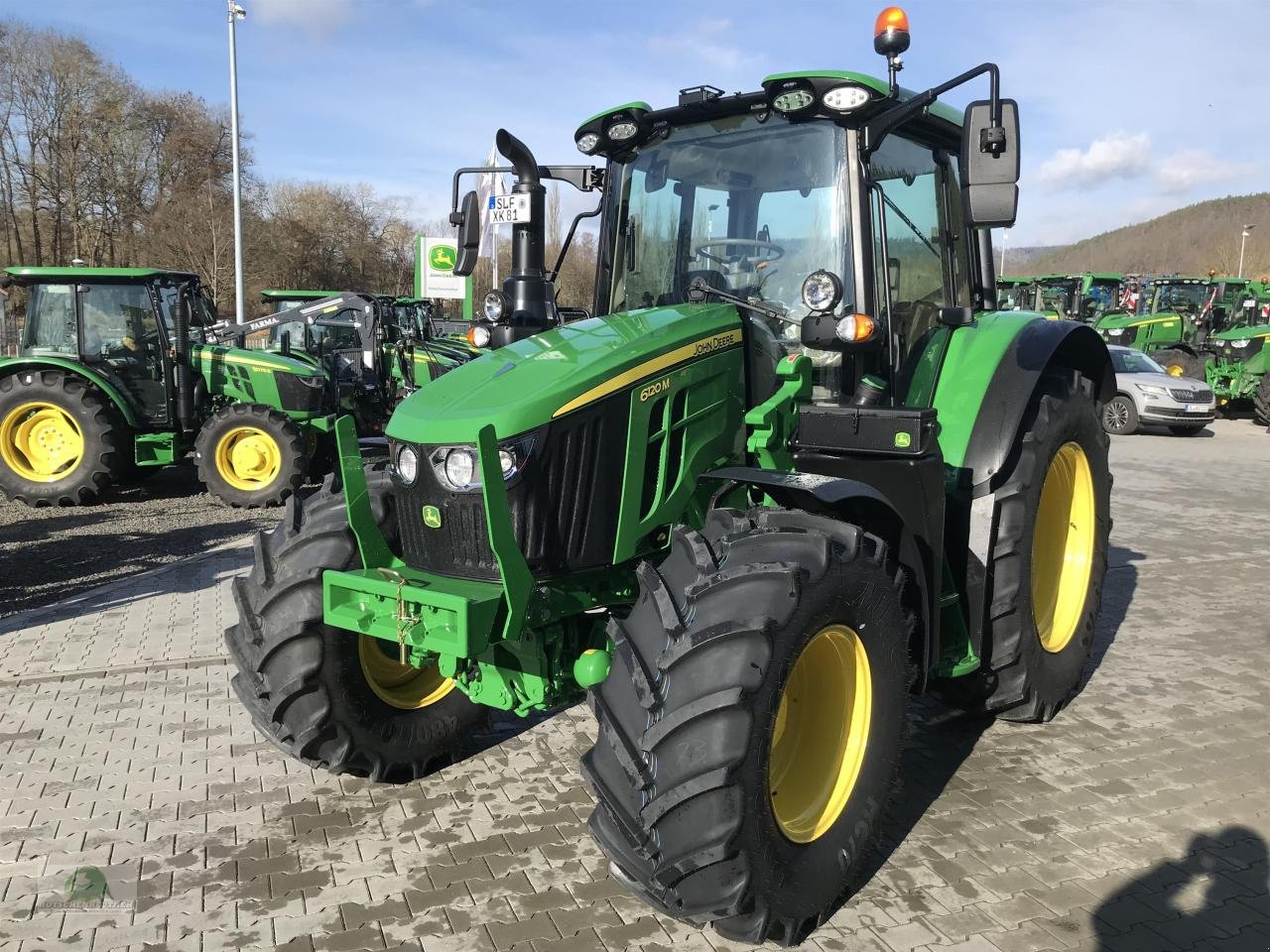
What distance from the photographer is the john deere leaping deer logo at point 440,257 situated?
74.6 feet

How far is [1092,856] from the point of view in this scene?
3416 mm

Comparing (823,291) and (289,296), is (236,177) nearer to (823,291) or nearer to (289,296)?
(289,296)

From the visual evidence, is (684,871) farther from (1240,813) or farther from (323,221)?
(323,221)

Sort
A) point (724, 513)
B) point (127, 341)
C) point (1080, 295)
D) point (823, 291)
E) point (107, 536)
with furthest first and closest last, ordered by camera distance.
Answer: point (1080, 295) < point (127, 341) < point (107, 536) < point (823, 291) < point (724, 513)

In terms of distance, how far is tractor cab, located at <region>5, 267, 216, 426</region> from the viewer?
10.5 meters

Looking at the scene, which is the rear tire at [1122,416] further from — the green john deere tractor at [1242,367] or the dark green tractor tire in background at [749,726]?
the dark green tractor tire in background at [749,726]

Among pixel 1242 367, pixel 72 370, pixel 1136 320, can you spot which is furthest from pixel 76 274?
pixel 1136 320

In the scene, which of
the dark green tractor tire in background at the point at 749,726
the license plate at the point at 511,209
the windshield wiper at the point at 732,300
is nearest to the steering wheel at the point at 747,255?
the windshield wiper at the point at 732,300

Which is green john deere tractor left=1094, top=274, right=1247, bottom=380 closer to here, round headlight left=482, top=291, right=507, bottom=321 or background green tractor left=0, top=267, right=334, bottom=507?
background green tractor left=0, top=267, right=334, bottom=507

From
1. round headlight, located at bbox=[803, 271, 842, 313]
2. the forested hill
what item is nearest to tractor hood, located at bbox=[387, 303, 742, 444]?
round headlight, located at bbox=[803, 271, 842, 313]

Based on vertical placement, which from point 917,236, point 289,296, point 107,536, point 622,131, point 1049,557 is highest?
point 622,131

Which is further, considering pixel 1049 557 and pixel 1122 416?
pixel 1122 416

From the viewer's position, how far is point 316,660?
346cm

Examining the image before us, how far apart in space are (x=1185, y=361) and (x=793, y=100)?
777 inches
